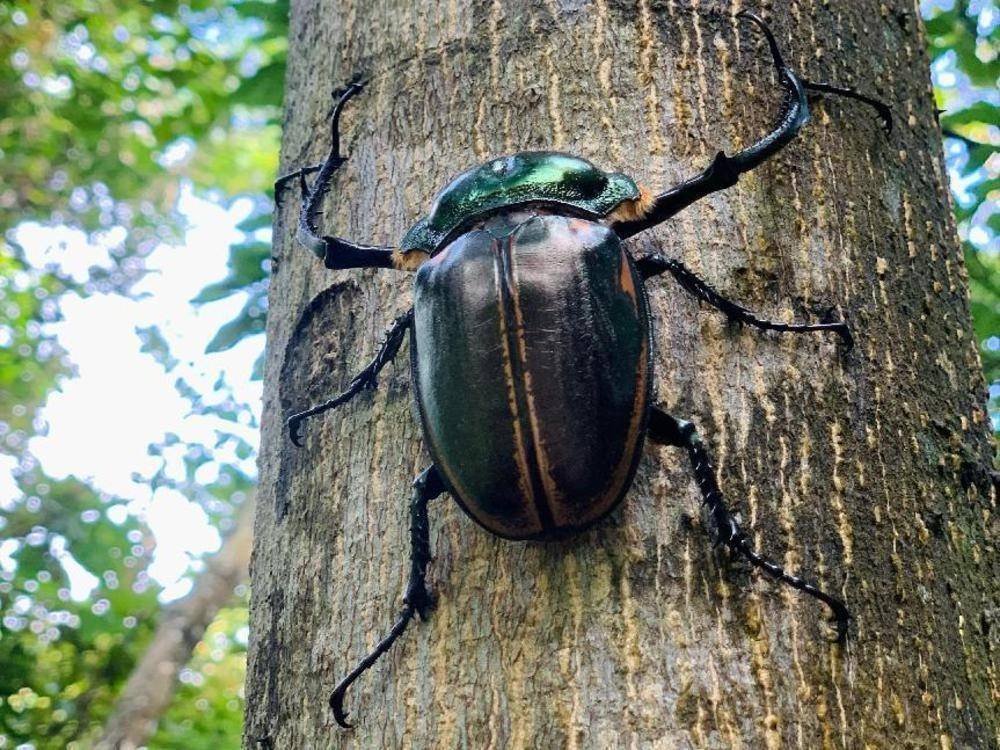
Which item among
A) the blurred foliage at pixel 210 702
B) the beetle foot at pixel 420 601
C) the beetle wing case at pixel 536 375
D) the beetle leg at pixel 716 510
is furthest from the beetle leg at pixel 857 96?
the blurred foliage at pixel 210 702

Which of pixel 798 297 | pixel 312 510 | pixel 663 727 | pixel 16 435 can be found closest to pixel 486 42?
pixel 798 297

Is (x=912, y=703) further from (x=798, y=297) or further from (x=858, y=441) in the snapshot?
(x=798, y=297)

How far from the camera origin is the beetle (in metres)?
1.38

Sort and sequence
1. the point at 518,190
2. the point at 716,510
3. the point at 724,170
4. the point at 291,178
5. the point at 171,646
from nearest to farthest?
the point at 716,510, the point at 724,170, the point at 518,190, the point at 291,178, the point at 171,646

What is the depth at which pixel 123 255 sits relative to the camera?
11406 mm

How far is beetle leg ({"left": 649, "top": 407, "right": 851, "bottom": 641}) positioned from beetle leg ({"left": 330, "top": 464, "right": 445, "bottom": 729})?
1.19 ft

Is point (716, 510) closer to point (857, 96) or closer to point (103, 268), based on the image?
point (857, 96)

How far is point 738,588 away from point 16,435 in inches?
510

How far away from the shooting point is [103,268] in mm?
10688

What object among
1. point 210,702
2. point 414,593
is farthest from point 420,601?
point 210,702

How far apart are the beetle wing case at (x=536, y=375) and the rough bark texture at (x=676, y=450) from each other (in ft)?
0.34

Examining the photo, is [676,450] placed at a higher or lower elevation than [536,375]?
lower

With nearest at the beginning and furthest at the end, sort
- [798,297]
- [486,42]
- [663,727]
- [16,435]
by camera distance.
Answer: [663,727] → [798,297] → [486,42] → [16,435]

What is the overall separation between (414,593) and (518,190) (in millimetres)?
739
